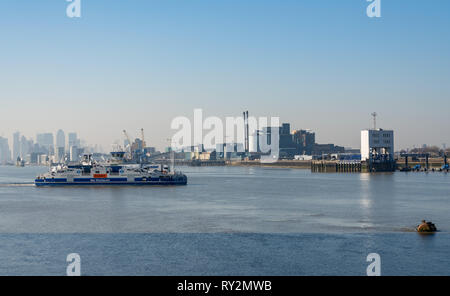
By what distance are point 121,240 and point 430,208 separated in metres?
30.1

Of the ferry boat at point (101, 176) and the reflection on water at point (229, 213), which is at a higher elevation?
the ferry boat at point (101, 176)

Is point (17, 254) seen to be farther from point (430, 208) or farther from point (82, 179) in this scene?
point (82, 179)

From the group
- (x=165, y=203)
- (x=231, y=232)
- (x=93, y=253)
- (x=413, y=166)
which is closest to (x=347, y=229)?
(x=231, y=232)

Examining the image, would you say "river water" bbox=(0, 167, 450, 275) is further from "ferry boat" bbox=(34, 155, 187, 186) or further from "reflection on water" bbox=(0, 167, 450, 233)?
"ferry boat" bbox=(34, 155, 187, 186)

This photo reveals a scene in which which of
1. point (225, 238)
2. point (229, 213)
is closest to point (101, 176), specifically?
point (229, 213)

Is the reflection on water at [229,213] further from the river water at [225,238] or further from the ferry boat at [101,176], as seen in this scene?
the ferry boat at [101,176]

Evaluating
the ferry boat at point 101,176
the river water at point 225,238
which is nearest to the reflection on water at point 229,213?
the river water at point 225,238

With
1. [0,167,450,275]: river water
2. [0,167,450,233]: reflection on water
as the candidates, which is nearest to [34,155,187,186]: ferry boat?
[0,167,450,233]: reflection on water

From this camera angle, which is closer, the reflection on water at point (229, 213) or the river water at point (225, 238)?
the river water at point (225, 238)

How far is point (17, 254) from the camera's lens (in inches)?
979

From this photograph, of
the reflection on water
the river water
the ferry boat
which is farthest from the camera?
the ferry boat

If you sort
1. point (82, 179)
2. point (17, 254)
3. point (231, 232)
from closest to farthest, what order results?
point (17, 254) < point (231, 232) < point (82, 179)

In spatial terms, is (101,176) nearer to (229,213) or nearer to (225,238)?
(229,213)
